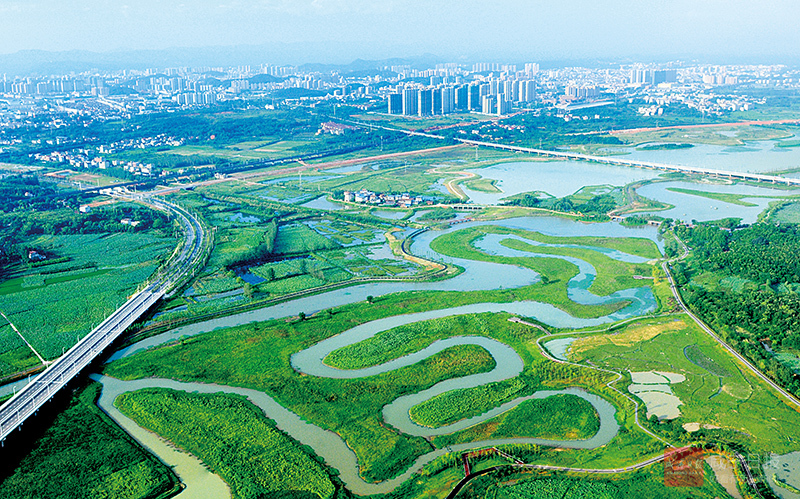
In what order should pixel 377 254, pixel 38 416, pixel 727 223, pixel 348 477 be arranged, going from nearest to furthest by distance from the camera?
pixel 348 477, pixel 38 416, pixel 377 254, pixel 727 223

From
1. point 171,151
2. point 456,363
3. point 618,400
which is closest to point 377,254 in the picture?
point 456,363

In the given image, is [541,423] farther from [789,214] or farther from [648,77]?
[648,77]

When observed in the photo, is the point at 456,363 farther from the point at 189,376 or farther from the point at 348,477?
the point at 189,376

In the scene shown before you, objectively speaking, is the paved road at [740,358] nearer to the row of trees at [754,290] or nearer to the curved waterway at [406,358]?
the row of trees at [754,290]

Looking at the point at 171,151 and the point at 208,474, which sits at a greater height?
the point at 171,151

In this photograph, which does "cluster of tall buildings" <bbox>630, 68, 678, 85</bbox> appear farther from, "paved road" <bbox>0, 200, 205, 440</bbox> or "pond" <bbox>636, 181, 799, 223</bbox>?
"paved road" <bbox>0, 200, 205, 440</bbox>

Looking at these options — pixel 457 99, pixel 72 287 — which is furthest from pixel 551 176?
pixel 457 99
